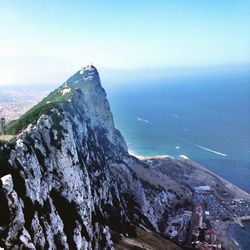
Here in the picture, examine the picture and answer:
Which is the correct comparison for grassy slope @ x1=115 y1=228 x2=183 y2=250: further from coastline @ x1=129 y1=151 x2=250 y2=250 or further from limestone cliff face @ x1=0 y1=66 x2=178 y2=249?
coastline @ x1=129 y1=151 x2=250 y2=250

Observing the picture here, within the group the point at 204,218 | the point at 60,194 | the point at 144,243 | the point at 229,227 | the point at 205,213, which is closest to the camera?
the point at 60,194

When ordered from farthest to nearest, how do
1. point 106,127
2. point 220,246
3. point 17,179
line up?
point 106,127, point 220,246, point 17,179

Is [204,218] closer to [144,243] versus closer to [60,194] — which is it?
[144,243]

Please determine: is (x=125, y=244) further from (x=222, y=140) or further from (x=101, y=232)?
(x=222, y=140)

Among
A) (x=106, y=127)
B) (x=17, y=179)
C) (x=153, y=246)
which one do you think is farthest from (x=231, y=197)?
(x=17, y=179)

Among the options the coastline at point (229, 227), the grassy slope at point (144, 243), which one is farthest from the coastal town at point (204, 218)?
the grassy slope at point (144, 243)

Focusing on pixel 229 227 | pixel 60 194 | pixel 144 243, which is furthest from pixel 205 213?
pixel 60 194

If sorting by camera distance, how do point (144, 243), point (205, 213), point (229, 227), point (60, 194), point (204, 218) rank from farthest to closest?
1. point (205, 213)
2. point (204, 218)
3. point (229, 227)
4. point (144, 243)
5. point (60, 194)

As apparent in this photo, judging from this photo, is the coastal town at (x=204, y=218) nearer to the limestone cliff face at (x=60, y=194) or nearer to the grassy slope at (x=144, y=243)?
the limestone cliff face at (x=60, y=194)

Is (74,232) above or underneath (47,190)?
underneath
